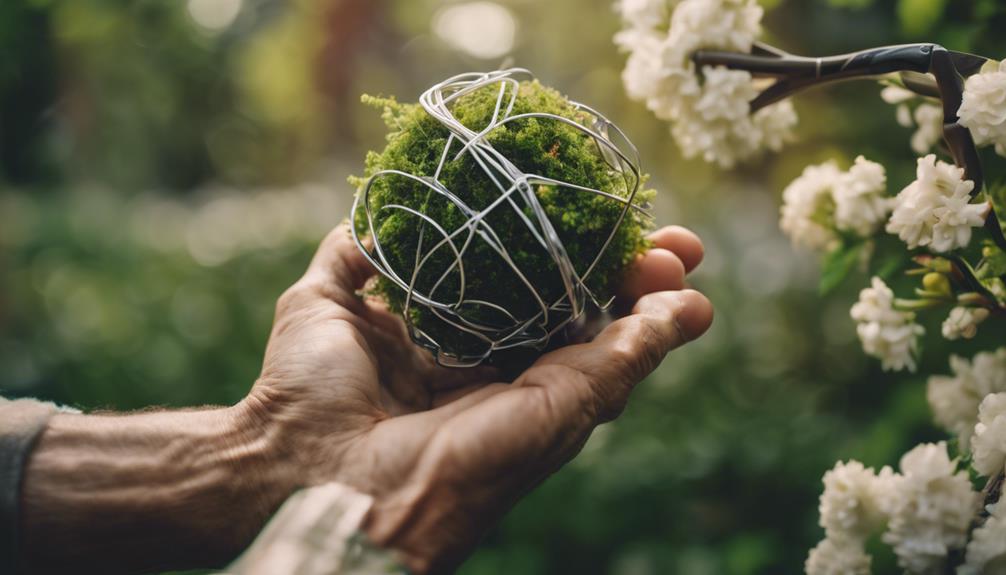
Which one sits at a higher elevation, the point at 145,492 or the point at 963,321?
the point at 963,321

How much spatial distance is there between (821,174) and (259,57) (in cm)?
696

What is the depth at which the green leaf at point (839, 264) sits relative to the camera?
119 centimetres

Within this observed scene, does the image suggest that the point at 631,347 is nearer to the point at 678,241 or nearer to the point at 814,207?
the point at 678,241

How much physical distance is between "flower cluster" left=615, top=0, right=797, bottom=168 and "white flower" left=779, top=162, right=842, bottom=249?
3.6 inches

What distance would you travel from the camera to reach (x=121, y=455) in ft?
3.62

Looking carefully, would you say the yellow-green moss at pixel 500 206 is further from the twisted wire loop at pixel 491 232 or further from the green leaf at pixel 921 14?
the green leaf at pixel 921 14

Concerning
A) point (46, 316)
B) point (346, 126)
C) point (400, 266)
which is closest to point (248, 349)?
point (46, 316)

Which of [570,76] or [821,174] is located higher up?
[570,76]

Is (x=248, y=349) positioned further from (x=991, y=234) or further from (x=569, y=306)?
(x=991, y=234)

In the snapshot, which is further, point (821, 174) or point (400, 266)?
point (821, 174)

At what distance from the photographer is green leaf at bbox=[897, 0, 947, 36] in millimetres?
1256

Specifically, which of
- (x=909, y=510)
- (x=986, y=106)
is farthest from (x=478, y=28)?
(x=909, y=510)

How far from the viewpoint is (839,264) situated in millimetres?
1192

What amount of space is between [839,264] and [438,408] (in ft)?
2.37
